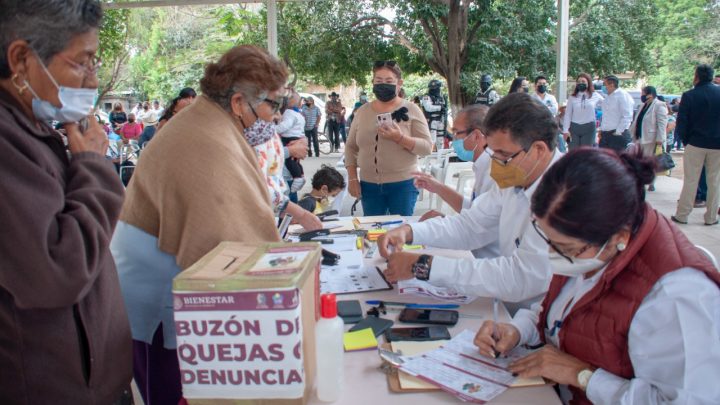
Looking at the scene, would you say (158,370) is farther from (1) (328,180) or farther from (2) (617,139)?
(2) (617,139)

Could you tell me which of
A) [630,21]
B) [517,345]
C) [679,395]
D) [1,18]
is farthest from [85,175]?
[630,21]

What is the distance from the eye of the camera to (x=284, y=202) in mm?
2510

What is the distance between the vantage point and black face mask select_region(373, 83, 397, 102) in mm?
3836

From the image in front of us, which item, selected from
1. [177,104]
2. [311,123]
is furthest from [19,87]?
[311,123]

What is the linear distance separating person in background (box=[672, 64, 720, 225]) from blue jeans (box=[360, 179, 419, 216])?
3.95 m

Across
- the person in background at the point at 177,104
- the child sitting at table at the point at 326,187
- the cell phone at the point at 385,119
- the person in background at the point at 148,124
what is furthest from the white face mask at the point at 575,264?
the person in background at the point at 148,124

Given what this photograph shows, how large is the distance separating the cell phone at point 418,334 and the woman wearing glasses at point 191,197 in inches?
19.3

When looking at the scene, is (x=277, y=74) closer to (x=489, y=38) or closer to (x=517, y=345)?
(x=517, y=345)

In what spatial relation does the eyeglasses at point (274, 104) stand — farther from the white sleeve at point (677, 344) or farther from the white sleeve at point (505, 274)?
the white sleeve at point (677, 344)

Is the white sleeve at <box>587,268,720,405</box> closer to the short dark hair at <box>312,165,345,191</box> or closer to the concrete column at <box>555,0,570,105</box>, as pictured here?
the short dark hair at <box>312,165,345,191</box>

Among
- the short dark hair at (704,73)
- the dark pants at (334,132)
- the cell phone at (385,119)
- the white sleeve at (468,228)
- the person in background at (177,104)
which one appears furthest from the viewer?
the dark pants at (334,132)

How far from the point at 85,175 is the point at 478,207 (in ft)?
6.05

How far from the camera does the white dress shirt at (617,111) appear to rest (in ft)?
26.8

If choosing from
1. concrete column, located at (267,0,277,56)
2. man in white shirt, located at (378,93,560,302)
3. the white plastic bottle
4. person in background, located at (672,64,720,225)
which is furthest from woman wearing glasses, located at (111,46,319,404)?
concrete column, located at (267,0,277,56)
